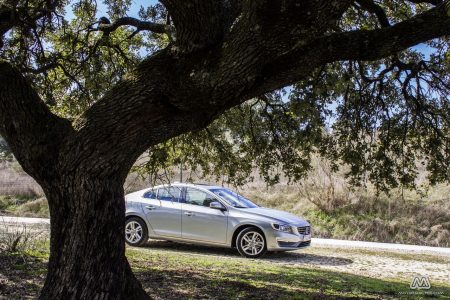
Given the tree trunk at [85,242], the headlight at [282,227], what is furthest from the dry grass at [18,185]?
the tree trunk at [85,242]

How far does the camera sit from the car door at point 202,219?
39.1 feet

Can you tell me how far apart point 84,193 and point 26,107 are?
1172mm

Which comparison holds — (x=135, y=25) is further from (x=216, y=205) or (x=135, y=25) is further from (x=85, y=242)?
(x=216, y=205)

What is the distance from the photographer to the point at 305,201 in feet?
65.7

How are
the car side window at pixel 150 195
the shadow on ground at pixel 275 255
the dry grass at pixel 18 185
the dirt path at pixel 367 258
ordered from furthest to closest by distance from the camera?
the dry grass at pixel 18 185 → the car side window at pixel 150 195 → the shadow on ground at pixel 275 255 → the dirt path at pixel 367 258

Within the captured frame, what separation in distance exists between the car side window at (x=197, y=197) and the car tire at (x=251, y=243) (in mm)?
1295

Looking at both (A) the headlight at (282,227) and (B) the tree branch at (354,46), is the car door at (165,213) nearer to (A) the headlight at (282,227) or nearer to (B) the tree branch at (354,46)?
(A) the headlight at (282,227)

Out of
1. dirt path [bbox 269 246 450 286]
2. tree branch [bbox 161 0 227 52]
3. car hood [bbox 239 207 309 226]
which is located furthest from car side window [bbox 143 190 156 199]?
tree branch [bbox 161 0 227 52]

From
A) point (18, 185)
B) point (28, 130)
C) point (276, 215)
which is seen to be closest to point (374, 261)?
point (276, 215)

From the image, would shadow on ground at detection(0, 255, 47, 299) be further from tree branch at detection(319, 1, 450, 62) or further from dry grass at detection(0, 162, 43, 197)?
dry grass at detection(0, 162, 43, 197)

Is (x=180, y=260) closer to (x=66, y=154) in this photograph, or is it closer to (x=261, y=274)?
(x=261, y=274)

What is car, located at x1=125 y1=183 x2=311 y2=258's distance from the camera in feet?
37.8

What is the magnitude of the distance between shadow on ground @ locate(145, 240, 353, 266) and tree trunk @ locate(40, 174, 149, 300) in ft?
21.9

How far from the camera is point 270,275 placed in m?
8.28
